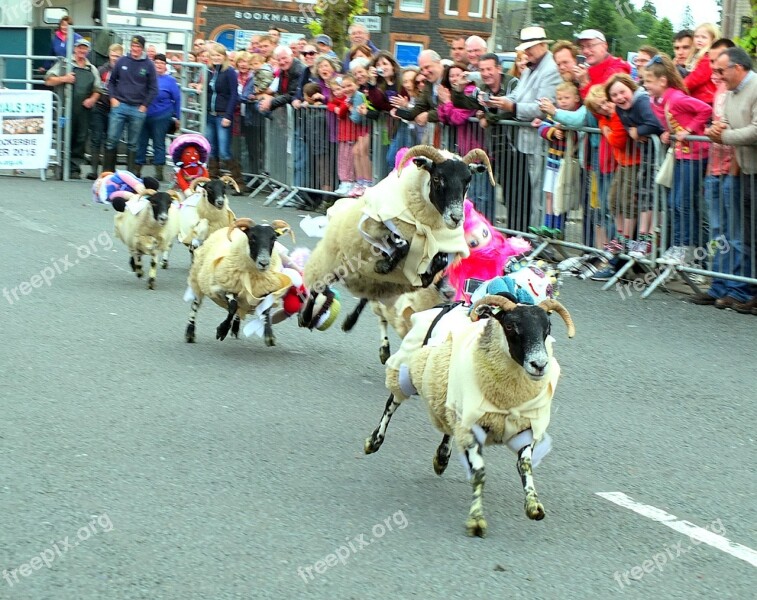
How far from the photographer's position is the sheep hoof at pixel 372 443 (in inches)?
260

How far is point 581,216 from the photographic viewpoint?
525 inches

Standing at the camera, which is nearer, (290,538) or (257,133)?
(290,538)

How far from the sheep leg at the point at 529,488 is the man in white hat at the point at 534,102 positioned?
8331mm

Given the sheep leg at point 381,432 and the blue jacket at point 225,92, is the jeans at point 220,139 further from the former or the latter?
the sheep leg at point 381,432

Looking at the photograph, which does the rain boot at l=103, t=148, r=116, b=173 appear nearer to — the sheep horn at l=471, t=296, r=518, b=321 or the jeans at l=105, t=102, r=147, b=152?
the jeans at l=105, t=102, r=147, b=152

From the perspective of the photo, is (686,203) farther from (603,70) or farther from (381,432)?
(381,432)

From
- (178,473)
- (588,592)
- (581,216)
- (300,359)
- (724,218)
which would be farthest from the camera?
(581,216)

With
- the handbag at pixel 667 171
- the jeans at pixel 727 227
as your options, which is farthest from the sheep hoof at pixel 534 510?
the handbag at pixel 667 171

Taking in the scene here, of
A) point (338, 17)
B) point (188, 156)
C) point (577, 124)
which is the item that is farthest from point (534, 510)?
point (338, 17)

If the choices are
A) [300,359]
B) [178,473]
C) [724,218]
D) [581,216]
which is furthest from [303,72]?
[178,473]

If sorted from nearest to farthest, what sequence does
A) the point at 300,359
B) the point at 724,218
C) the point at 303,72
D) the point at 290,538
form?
the point at 290,538 < the point at 300,359 < the point at 724,218 < the point at 303,72

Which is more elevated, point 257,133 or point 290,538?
point 257,133

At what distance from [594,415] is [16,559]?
403 centimetres

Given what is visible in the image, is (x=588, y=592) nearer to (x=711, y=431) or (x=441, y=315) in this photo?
(x=441, y=315)
